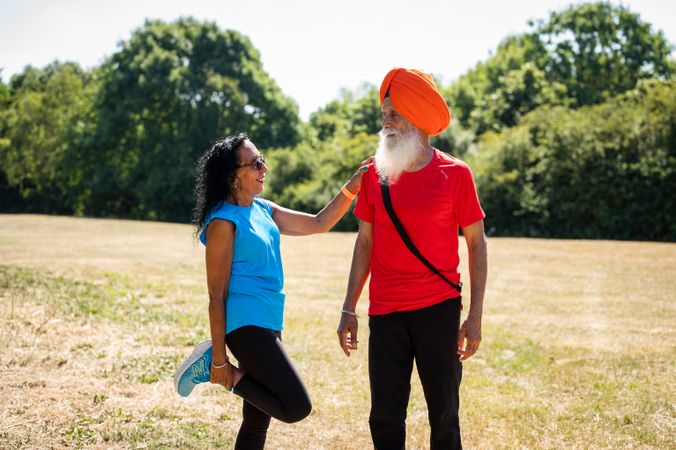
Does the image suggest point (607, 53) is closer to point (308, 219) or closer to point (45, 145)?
point (45, 145)

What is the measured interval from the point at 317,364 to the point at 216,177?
3988mm

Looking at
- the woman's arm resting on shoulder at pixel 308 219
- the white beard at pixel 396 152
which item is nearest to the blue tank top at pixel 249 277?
the woman's arm resting on shoulder at pixel 308 219

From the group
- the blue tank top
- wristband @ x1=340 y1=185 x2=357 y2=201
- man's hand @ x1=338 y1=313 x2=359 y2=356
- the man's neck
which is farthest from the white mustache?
man's hand @ x1=338 y1=313 x2=359 y2=356

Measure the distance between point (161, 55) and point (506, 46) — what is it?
3806 cm

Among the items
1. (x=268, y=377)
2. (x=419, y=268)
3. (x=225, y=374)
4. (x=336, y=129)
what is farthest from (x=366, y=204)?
(x=336, y=129)

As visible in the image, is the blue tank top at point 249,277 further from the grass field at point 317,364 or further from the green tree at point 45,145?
the green tree at point 45,145

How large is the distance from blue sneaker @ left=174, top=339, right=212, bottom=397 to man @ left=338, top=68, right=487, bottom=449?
989 mm

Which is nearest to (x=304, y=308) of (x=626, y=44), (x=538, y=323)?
(x=538, y=323)

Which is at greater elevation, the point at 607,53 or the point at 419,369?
the point at 607,53

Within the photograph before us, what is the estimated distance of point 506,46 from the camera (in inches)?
2672

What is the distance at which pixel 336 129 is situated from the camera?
6000 cm

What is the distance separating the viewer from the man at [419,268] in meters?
3.68

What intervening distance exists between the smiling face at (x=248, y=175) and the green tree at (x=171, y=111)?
39.1 m

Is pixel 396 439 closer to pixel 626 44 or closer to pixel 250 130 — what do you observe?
pixel 250 130
